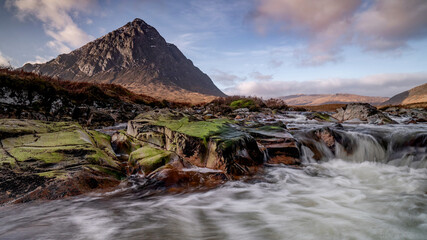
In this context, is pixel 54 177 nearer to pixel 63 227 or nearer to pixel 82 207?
pixel 82 207

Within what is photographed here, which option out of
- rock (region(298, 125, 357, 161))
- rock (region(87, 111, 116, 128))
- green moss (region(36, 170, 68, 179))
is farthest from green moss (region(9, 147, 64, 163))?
rock (region(298, 125, 357, 161))

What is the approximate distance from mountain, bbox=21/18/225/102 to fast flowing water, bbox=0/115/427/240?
11207cm

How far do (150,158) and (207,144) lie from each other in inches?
49.4

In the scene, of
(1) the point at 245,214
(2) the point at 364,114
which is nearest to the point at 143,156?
(1) the point at 245,214

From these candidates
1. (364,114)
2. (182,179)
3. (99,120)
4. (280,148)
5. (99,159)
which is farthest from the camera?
(364,114)

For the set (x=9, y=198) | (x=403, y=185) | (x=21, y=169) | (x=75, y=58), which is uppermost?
(x=75, y=58)

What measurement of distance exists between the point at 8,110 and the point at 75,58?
579 feet

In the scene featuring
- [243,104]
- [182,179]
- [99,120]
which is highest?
[243,104]

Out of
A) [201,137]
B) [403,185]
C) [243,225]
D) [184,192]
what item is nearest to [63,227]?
[184,192]

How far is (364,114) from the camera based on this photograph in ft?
41.8

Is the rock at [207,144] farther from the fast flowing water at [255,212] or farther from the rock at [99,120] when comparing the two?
the rock at [99,120]

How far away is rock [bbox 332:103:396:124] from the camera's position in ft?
36.1

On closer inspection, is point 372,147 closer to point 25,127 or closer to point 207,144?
point 207,144

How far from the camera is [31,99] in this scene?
27.1 feet
